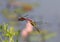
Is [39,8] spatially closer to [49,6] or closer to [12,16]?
[49,6]

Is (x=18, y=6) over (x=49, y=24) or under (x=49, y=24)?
over

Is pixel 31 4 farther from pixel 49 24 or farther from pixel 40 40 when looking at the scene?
pixel 40 40

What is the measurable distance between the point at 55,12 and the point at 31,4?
0.26m

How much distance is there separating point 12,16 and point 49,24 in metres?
0.37

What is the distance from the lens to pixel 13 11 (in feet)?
5.09

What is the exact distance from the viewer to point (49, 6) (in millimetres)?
1674

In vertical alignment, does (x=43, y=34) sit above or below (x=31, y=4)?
below

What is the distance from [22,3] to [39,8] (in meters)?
0.19

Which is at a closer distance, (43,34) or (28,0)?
(43,34)

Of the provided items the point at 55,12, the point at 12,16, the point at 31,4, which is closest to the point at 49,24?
the point at 55,12

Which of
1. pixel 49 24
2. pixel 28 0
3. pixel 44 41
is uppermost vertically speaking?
pixel 28 0

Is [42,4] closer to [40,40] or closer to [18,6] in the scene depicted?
[18,6]

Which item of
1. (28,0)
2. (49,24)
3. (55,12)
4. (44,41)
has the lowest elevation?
(44,41)

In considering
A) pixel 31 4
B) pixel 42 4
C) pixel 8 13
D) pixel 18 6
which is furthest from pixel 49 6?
pixel 8 13
